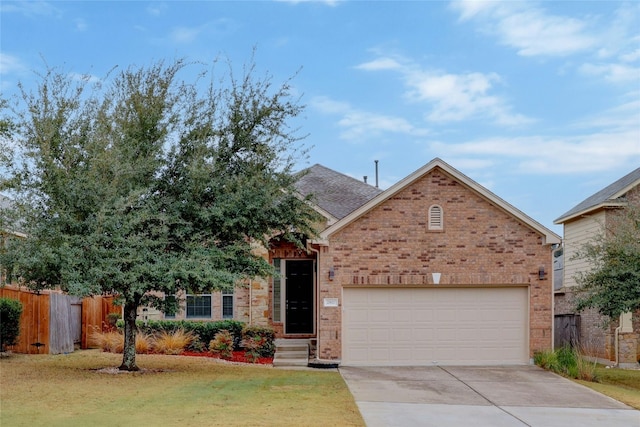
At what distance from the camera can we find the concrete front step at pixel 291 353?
2045 centimetres

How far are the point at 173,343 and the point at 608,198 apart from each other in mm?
14562

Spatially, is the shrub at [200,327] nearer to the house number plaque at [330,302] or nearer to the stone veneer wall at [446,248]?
the house number plaque at [330,302]

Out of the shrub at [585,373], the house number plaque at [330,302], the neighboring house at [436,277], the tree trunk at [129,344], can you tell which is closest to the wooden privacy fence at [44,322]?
the tree trunk at [129,344]

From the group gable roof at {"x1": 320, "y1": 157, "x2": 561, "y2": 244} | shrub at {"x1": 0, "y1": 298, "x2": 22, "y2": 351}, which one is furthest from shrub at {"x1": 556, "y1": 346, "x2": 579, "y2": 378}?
shrub at {"x1": 0, "y1": 298, "x2": 22, "y2": 351}

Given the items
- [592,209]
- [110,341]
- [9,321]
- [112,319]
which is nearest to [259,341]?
[110,341]

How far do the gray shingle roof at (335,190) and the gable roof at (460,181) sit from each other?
3.53m

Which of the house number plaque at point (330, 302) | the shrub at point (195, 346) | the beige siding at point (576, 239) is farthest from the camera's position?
the beige siding at point (576, 239)

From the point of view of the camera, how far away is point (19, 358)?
19.7 meters

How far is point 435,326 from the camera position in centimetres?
2084

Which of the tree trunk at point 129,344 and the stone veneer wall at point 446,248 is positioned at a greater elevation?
the stone veneer wall at point 446,248

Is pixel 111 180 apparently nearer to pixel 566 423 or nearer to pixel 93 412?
pixel 93 412

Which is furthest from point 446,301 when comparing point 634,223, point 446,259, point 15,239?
point 15,239

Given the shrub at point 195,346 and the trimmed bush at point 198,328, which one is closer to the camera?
the shrub at point 195,346

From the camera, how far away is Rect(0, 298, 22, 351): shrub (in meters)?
19.7
